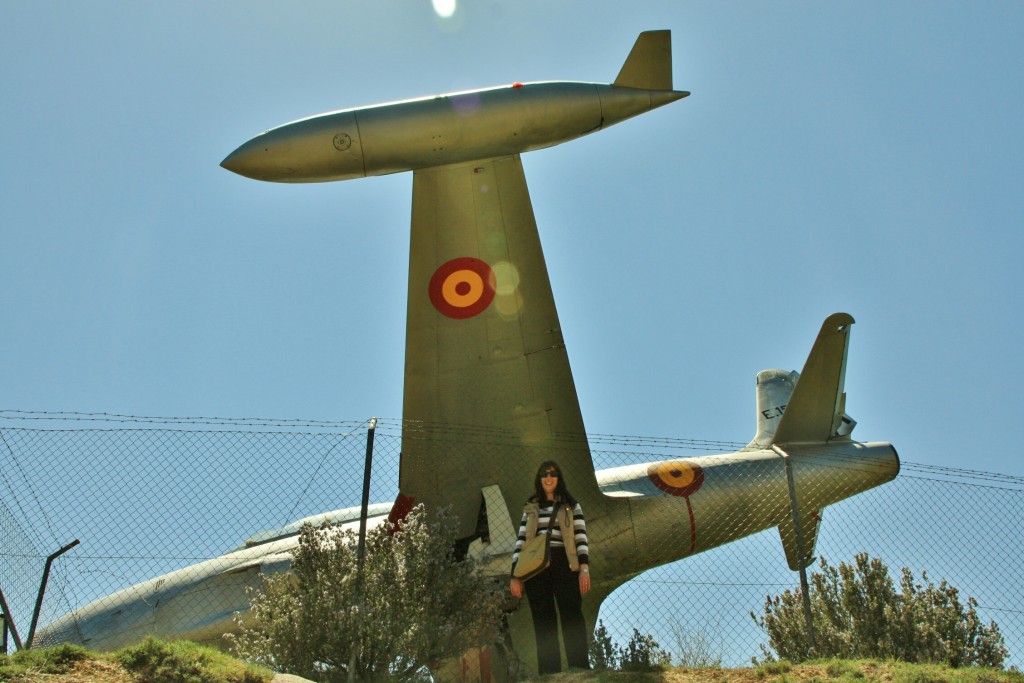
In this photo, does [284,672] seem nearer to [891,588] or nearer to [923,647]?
[923,647]

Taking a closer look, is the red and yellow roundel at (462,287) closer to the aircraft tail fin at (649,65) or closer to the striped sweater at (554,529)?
the aircraft tail fin at (649,65)

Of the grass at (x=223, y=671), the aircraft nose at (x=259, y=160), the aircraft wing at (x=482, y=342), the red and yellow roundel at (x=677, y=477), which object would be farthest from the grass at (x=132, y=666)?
the red and yellow roundel at (x=677, y=477)

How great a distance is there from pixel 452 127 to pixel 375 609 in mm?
4901

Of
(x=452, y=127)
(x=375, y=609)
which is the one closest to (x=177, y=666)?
(x=375, y=609)

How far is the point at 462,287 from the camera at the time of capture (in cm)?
931

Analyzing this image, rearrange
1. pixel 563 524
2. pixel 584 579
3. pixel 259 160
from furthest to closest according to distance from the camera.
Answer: pixel 259 160 → pixel 563 524 → pixel 584 579

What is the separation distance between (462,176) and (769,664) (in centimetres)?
558

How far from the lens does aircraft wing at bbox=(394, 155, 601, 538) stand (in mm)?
9250

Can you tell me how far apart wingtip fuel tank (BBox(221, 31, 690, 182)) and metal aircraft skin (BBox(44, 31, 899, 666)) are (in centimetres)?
1

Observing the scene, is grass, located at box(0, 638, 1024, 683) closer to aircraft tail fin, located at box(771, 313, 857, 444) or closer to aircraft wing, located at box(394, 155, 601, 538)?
aircraft wing, located at box(394, 155, 601, 538)

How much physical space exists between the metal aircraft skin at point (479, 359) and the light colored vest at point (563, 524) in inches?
41.5

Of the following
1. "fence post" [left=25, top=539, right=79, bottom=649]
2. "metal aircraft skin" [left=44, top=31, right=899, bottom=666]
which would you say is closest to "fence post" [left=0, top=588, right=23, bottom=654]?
"fence post" [left=25, top=539, right=79, bottom=649]

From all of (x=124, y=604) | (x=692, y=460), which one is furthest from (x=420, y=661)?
(x=692, y=460)

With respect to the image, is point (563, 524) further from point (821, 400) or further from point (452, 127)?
point (821, 400)
